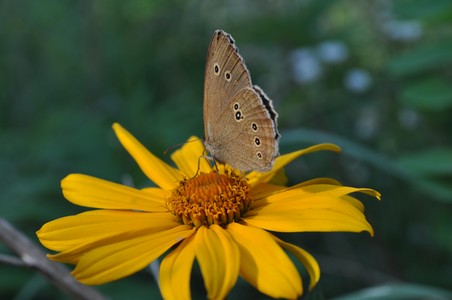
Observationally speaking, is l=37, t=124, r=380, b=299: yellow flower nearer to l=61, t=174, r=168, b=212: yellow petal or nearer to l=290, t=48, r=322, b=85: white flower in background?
l=61, t=174, r=168, b=212: yellow petal

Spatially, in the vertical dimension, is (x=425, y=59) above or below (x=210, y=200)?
above

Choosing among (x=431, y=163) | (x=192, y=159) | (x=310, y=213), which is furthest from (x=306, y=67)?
(x=310, y=213)

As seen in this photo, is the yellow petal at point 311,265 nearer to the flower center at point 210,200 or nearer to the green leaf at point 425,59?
the flower center at point 210,200

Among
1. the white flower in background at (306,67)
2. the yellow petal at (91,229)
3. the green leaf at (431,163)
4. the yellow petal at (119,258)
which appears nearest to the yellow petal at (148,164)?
the yellow petal at (91,229)

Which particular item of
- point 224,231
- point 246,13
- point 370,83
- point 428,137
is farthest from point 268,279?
point 246,13

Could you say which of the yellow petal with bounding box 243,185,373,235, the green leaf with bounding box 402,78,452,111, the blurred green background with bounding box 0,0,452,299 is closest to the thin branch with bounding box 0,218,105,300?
the yellow petal with bounding box 243,185,373,235

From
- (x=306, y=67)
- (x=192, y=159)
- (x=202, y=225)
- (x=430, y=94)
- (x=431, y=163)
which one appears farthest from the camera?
(x=306, y=67)

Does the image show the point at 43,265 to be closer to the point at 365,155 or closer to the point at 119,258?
the point at 119,258
